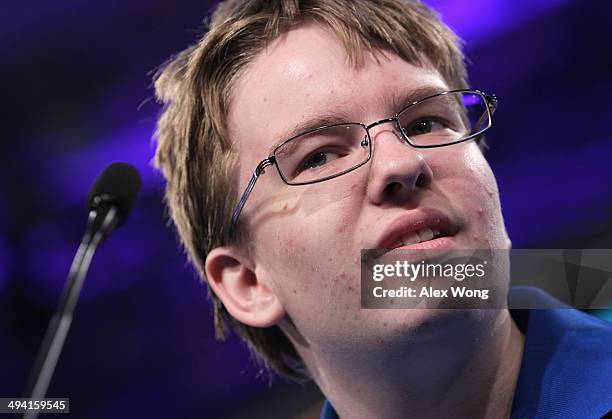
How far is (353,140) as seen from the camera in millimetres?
1182

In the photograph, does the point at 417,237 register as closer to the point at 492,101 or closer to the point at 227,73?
the point at 492,101

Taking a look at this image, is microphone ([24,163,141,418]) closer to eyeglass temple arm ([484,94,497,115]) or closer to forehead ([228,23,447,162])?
forehead ([228,23,447,162])

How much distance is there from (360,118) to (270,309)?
0.46 metres

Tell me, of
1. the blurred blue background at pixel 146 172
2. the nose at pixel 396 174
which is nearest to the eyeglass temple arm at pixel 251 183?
the nose at pixel 396 174

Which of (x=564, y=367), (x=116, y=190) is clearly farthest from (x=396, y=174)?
(x=116, y=190)

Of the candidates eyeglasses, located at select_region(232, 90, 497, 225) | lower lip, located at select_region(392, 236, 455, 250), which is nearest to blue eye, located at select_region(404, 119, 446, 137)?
eyeglasses, located at select_region(232, 90, 497, 225)

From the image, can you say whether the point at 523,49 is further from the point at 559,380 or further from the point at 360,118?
the point at 559,380

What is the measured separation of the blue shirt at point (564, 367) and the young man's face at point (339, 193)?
25 centimetres

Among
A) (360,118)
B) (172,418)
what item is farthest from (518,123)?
(172,418)

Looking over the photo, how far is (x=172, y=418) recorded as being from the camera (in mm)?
2191

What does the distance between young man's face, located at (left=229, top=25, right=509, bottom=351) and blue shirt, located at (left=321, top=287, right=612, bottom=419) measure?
0.83 ft

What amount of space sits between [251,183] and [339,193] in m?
0.24

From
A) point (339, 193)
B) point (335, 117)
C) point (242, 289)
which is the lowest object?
point (242, 289)

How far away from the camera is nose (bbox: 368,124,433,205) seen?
3.54 feet
